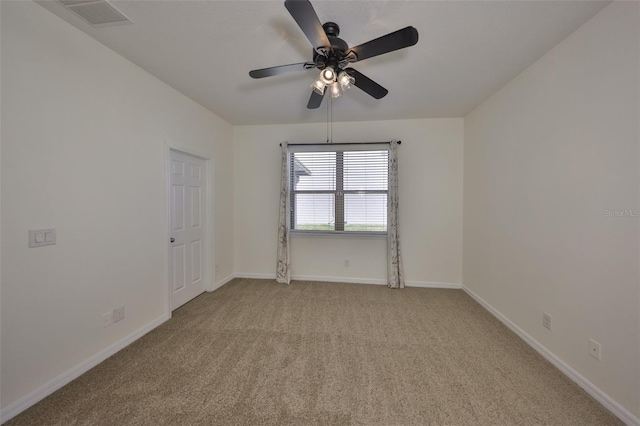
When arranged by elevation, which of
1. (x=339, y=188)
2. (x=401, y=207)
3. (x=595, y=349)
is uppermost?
(x=339, y=188)

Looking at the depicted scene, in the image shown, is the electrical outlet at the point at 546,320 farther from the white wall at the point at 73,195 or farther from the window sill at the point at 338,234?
the white wall at the point at 73,195

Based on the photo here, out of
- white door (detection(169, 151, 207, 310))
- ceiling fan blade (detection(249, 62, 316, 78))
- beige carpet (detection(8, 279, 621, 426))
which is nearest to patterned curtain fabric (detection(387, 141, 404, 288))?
beige carpet (detection(8, 279, 621, 426))

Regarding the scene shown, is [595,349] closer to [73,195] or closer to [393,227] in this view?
[393,227]

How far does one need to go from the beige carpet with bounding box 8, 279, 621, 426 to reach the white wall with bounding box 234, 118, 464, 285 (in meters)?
1.06

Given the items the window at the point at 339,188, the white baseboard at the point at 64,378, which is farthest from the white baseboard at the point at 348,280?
Answer: the white baseboard at the point at 64,378

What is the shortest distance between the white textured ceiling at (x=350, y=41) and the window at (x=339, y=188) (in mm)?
995

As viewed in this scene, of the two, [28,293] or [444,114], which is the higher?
[444,114]

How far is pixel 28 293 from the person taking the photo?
1.49 metres

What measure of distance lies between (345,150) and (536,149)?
2.24 m

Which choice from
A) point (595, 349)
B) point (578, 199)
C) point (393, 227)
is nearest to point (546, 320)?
point (595, 349)

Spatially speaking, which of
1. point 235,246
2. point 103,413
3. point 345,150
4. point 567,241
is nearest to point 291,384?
point 103,413

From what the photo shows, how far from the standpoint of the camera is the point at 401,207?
11.9 ft

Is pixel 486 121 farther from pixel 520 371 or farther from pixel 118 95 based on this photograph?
pixel 118 95

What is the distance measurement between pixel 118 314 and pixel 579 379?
3.72 m
